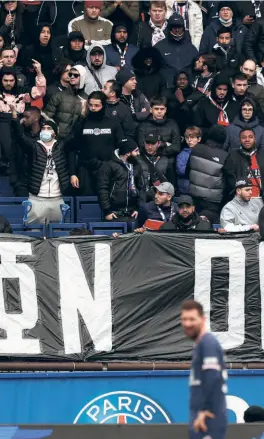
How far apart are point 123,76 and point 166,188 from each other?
283 centimetres

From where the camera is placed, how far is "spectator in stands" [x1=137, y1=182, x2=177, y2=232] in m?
17.3

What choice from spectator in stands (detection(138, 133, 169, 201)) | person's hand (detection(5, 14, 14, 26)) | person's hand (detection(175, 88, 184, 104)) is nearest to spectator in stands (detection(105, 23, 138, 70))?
person's hand (detection(175, 88, 184, 104))

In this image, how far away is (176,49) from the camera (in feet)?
67.8

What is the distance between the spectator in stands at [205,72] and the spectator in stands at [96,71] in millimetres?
1195

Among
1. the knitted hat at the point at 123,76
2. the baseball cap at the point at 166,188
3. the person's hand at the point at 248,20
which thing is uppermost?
the person's hand at the point at 248,20

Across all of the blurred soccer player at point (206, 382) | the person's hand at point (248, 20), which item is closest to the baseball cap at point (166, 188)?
the person's hand at point (248, 20)

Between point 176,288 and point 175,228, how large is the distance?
100 cm

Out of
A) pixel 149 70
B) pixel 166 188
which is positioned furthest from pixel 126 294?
pixel 149 70

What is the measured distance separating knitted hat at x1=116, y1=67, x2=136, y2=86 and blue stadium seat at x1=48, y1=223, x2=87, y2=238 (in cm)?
298

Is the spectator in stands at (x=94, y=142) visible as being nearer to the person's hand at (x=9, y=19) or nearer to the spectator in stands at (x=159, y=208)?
the spectator in stands at (x=159, y=208)

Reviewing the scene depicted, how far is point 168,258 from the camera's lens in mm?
16047

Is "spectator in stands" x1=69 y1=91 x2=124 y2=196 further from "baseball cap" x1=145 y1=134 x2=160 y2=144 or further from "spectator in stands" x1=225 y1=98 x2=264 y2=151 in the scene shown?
"spectator in stands" x1=225 y1=98 x2=264 y2=151

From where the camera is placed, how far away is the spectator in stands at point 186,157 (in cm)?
1836

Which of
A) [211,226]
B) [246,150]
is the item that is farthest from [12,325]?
[246,150]
